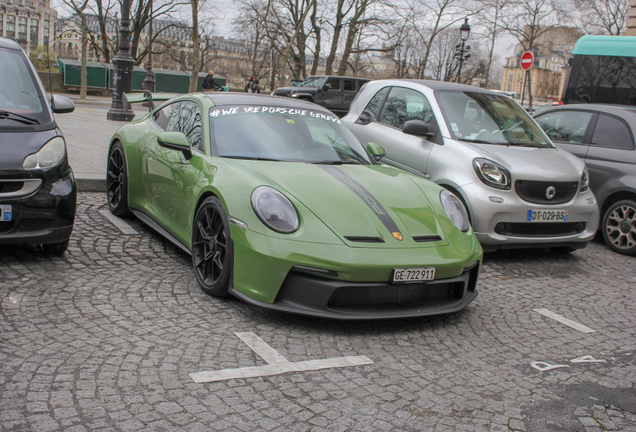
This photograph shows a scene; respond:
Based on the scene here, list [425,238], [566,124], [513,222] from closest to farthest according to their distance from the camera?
[425,238] → [513,222] → [566,124]

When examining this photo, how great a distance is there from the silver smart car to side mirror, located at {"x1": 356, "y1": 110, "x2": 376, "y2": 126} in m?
0.17

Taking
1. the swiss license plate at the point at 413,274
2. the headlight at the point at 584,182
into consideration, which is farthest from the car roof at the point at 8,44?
the headlight at the point at 584,182

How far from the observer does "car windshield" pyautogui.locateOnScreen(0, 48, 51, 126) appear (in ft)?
14.9

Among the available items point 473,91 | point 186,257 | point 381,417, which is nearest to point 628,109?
point 473,91

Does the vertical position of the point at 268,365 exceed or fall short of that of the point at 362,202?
it falls short

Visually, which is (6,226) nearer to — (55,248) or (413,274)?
(55,248)

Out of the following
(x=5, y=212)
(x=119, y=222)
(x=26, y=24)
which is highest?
(x=26, y=24)

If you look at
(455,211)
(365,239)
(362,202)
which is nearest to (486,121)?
(455,211)

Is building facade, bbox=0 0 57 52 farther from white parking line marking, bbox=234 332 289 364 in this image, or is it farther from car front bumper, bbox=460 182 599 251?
white parking line marking, bbox=234 332 289 364

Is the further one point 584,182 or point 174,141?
point 584,182

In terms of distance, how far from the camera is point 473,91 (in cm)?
704

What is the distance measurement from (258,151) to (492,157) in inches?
97.9

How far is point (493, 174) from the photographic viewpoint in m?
5.73

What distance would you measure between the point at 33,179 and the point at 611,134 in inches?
244
